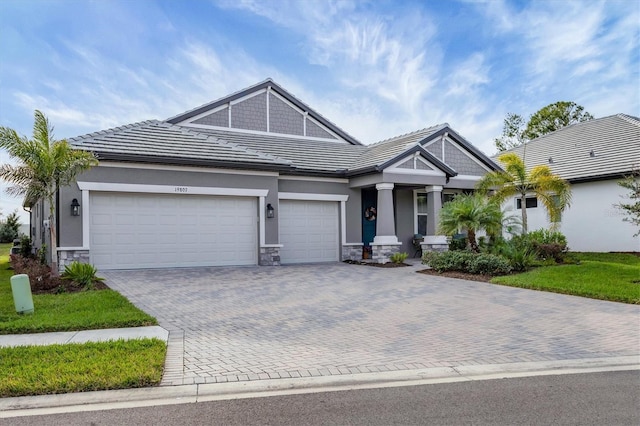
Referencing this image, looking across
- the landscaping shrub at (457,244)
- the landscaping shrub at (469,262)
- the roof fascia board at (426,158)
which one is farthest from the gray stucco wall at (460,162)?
the landscaping shrub at (469,262)

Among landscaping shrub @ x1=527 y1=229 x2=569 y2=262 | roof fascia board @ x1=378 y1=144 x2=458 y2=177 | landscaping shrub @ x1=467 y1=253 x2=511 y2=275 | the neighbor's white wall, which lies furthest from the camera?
the neighbor's white wall

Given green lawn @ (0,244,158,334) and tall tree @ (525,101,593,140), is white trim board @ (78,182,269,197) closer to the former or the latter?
green lawn @ (0,244,158,334)

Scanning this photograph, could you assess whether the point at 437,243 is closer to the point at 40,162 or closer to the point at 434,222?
the point at 434,222

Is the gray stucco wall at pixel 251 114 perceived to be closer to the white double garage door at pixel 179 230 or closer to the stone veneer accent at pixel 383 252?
the white double garage door at pixel 179 230

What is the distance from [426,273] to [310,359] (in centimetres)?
983

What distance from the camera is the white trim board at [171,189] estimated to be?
14.2m

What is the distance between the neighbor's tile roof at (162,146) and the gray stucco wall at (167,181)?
537mm

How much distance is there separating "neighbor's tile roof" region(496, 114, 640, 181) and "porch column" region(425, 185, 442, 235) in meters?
6.86

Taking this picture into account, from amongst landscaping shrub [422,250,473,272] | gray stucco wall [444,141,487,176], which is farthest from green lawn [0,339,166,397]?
gray stucco wall [444,141,487,176]

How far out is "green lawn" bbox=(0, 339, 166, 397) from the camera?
4.93m

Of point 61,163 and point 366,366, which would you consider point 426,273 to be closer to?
point 366,366

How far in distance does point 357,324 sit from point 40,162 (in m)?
8.31

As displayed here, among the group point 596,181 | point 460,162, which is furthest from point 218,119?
point 596,181

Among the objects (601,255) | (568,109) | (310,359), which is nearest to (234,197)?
(310,359)
